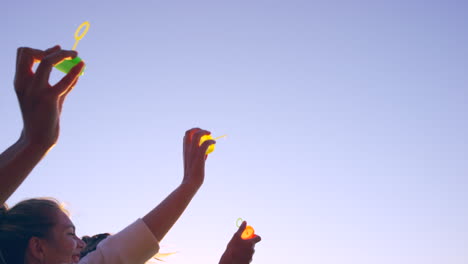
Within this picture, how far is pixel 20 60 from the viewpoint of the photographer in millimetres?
1500

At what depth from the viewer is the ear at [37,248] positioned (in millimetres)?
2801

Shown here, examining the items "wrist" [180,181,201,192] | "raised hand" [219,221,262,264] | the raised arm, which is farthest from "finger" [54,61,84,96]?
"raised hand" [219,221,262,264]

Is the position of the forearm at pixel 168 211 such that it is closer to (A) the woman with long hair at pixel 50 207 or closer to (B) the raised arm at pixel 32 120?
(A) the woman with long hair at pixel 50 207

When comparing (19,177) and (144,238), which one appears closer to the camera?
(19,177)

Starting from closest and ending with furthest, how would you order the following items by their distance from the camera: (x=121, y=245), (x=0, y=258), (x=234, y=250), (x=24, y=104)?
(x=24, y=104) < (x=121, y=245) < (x=0, y=258) < (x=234, y=250)

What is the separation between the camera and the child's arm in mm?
2574

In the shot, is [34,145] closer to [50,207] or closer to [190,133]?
[190,133]

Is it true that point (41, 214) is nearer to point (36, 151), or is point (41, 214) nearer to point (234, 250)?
point (234, 250)

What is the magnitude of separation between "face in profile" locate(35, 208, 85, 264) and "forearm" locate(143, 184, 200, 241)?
2.37 feet

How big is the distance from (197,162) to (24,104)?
5.04 ft

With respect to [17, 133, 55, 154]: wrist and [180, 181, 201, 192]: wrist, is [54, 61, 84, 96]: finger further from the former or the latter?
[180, 181, 201, 192]: wrist

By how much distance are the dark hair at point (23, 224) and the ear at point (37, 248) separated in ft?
0.08

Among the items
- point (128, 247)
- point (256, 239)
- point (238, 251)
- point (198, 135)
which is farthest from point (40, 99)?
point (256, 239)

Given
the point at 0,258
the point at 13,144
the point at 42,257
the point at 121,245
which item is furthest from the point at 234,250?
the point at 13,144
